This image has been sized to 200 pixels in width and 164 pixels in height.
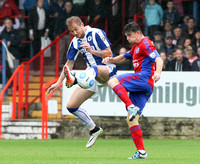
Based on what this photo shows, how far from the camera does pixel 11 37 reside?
18.2 metres

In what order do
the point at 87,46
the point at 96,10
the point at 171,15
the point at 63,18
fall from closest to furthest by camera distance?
the point at 87,46 < the point at 96,10 < the point at 171,15 < the point at 63,18

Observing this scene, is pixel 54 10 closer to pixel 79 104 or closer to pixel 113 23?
pixel 113 23

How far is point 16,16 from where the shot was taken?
1994 centimetres

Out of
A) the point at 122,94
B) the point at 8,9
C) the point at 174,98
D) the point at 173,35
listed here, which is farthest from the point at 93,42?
the point at 8,9

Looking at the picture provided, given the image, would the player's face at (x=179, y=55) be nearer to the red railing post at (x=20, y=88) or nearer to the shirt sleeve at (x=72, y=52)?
the red railing post at (x=20, y=88)

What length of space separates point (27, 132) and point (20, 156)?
23.2ft

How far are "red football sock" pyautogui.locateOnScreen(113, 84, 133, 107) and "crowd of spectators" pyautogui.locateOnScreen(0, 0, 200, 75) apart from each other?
7.33 meters

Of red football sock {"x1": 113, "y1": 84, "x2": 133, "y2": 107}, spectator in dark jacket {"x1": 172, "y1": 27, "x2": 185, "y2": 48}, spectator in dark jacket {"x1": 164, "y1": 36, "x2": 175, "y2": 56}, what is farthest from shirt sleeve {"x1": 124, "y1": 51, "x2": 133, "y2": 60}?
spectator in dark jacket {"x1": 172, "y1": 27, "x2": 185, "y2": 48}

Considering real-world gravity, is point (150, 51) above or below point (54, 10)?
below

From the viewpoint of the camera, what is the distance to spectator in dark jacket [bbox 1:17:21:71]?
18.2m

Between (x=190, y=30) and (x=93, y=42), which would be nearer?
(x=93, y=42)

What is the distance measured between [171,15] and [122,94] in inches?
380

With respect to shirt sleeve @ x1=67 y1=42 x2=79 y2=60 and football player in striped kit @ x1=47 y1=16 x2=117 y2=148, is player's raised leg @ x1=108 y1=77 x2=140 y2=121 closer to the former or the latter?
football player in striped kit @ x1=47 y1=16 x2=117 y2=148

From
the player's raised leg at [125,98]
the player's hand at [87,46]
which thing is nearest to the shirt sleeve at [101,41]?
the player's hand at [87,46]
